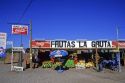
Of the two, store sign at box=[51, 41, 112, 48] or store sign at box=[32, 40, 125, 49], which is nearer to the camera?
store sign at box=[32, 40, 125, 49]

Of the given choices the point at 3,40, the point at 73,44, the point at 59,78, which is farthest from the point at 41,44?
the point at 59,78

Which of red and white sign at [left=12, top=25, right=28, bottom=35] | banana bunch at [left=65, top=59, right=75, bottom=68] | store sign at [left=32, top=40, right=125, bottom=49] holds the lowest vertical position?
banana bunch at [left=65, top=59, right=75, bottom=68]

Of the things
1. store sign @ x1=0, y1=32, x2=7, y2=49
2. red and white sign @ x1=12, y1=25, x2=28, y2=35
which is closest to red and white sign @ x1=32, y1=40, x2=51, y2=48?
red and white sign @ x1=12, y1=25, x2=28, y2=35

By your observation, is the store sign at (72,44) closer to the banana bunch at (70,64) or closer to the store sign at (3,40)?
the banana bunch at (70,64)

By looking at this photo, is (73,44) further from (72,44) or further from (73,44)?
(72,44)

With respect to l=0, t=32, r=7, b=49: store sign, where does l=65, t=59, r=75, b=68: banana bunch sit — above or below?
below

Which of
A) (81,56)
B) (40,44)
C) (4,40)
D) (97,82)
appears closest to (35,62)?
(40,44)

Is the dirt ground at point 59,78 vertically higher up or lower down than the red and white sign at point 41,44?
lower down

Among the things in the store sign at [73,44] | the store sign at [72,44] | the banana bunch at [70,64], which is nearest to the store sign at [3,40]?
the store sign at [72,44]

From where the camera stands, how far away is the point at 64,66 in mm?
34250

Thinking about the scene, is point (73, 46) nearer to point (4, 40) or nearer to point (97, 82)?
point (4, 40)

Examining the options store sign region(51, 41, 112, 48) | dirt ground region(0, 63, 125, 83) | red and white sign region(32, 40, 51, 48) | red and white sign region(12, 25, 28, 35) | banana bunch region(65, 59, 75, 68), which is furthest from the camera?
store sign region(51, 41, 112, 48)

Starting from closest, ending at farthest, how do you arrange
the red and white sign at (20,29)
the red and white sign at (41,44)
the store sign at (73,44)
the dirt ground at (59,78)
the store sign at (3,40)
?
the dirt ground at (59,78) → the red and white sign at (20,29) → the red and white sign at (41,44) → the store sign at (73,44) → the store sign at (3,40)

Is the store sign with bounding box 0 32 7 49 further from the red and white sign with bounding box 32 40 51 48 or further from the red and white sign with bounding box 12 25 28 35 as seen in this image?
the red and white sign with bounding box 12 25 28 35
